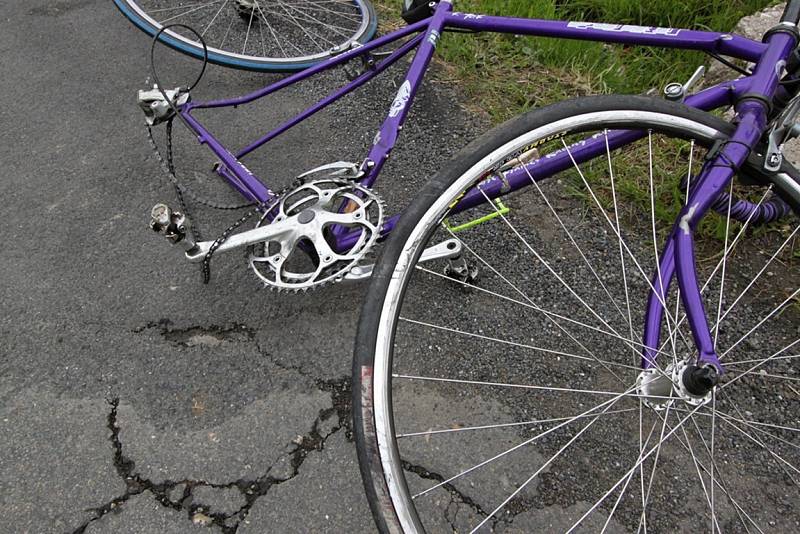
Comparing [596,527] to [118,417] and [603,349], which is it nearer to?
[603,349]

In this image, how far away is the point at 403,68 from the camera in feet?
10.0

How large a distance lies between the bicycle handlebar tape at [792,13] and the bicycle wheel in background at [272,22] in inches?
77.9

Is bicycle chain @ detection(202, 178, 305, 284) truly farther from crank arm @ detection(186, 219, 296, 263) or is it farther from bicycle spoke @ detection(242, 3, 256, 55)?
bicycle spoke @ detection(242, 3, 256, 55)

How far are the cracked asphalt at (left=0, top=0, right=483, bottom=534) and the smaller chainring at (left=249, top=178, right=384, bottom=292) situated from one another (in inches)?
12.3

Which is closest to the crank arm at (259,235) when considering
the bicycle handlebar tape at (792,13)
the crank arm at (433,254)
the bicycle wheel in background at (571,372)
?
the crank arm at (433,254)

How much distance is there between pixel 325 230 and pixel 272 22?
215 centimetres

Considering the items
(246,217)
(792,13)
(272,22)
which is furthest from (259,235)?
(272,22)

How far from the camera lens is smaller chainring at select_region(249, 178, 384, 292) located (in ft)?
5.66

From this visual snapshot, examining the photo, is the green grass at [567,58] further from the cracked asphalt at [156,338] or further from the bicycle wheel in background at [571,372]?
the bicycle wheel in background at [571,372]

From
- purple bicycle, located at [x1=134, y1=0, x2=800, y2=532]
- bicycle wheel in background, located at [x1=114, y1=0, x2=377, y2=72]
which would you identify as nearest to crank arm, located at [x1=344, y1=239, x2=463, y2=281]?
purple bicycle, located at [x1=134, y1=0, x2=800, y2=532]

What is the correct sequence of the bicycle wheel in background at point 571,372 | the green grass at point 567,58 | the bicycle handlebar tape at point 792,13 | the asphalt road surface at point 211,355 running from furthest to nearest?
the green grass at point 567,58 → the asphalt road surface at point 211,355 → the bicycle handlebar tape at point 792,13 → the bicycle wheel in background at point 571,372

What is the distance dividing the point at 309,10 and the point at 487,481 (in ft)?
9.67

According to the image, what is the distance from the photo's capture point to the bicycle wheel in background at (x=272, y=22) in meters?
3.16

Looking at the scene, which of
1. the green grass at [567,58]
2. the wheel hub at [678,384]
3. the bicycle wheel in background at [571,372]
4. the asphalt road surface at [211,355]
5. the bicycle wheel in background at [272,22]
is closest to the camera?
the wheel hub at [678,384]
